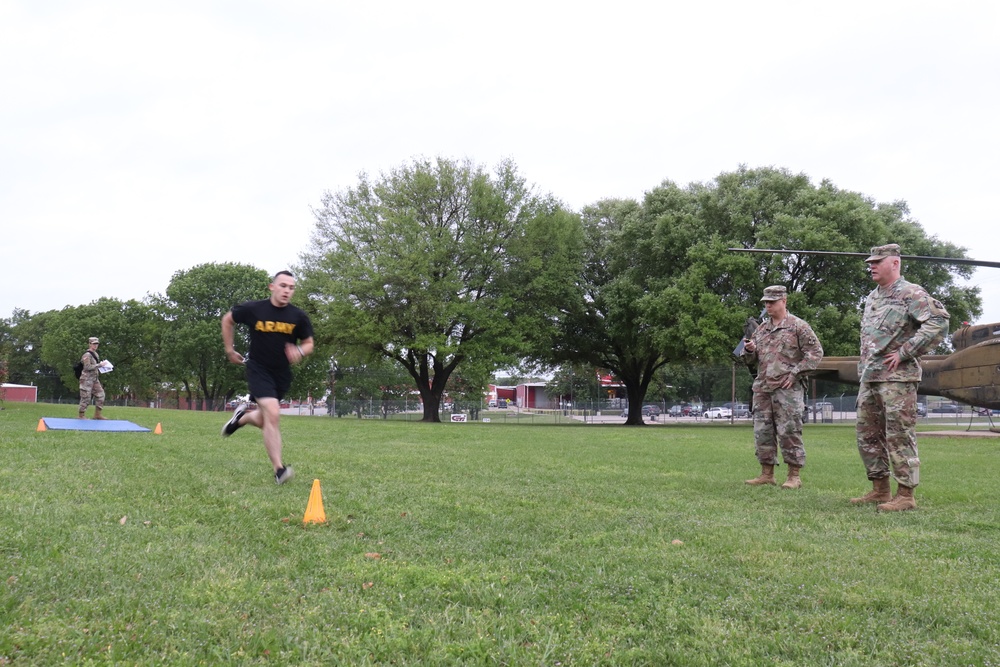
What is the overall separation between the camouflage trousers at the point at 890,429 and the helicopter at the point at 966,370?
12.1 m

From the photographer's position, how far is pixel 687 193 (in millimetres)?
37750

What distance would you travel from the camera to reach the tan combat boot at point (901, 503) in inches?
248

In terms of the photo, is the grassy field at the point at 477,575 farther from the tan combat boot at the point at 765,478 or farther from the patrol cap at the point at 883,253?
the patrol cap at the point at 883,253

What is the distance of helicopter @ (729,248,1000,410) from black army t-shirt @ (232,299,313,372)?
14366 millimetres

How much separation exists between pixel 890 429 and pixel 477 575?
4605mm

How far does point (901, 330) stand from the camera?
665 centimetres

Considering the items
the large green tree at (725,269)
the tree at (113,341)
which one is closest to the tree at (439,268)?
the large green tree at (725,269)

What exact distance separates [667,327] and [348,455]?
1002 inches

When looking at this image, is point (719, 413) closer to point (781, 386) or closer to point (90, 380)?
point (90, 380)

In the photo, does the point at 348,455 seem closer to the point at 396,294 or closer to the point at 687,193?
the point at 396,294

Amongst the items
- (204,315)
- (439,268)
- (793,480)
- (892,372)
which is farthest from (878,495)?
(204,315)

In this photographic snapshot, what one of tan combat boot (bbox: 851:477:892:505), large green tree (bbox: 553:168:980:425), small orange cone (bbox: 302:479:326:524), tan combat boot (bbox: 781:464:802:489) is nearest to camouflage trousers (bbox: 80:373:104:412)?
small orange cone (bbox: 302:479:326:524)

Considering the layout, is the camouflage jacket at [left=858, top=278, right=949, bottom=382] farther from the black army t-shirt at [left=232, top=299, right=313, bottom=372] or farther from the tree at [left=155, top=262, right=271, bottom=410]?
the tree at [left=155, top=262, right=271, bottom=410]

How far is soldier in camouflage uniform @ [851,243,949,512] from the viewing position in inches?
252
